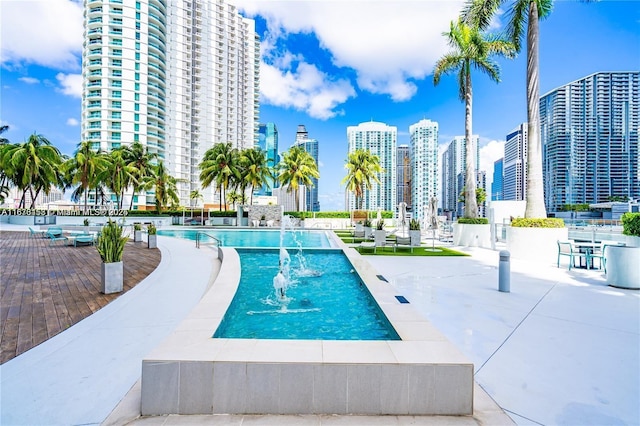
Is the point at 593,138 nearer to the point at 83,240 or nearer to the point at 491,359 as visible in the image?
the point at 491,359

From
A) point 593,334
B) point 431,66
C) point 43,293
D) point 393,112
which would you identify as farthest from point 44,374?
point 393,112

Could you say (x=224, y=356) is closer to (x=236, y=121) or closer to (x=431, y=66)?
(x=431, y=66)

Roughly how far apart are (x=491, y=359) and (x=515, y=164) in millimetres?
109563

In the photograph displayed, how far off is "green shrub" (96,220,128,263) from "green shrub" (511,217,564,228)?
12.1 m

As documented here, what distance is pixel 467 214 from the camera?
1564 cm

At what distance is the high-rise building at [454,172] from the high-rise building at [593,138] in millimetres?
17725

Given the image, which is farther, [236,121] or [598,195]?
[236,121]

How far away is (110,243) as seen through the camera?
6.24 meters

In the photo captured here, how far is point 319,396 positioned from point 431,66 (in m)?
18.9

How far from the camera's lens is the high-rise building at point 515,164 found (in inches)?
3393

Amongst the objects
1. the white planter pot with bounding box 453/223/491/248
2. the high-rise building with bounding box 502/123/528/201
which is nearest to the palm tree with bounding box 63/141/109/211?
the white planter pot with bounding box 453/223/491/248

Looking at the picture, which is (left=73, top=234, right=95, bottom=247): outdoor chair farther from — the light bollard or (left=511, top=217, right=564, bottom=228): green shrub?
(left=511, top=217, right=564, bottom=228): green shrub

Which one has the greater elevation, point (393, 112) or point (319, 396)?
point (393, 112)

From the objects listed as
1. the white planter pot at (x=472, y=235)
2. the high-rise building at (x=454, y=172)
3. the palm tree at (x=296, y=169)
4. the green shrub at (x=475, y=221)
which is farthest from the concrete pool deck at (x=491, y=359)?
the high-rise building at (x=454, y=172)
